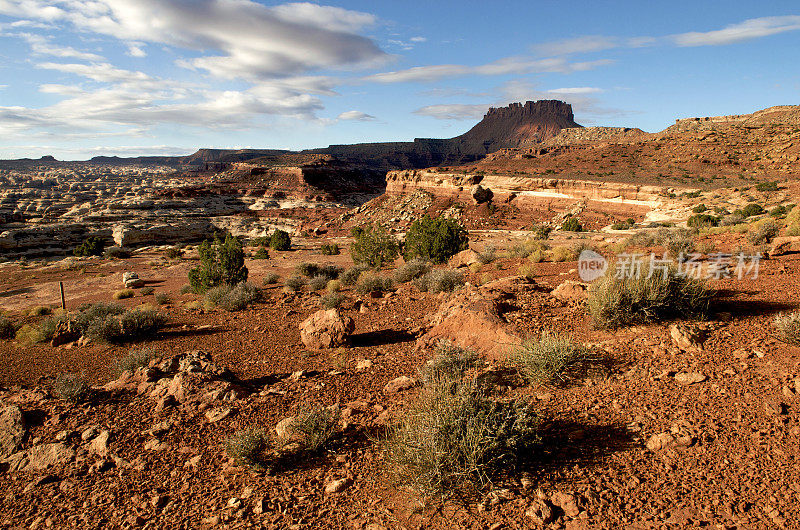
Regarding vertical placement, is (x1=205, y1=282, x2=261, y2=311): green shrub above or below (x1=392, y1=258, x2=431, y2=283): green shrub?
below

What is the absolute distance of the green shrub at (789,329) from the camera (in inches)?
191

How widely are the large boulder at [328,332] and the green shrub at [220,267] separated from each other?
32.1 feet

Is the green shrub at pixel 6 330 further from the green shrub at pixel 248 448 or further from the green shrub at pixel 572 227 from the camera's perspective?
the green shrub at pixel 572 227

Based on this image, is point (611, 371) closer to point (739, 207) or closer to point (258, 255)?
point (258, 255)

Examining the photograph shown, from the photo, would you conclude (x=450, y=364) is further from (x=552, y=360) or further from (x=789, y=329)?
(x=789, y=329)

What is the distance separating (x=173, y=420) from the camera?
4.99 metres

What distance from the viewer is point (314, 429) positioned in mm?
4195

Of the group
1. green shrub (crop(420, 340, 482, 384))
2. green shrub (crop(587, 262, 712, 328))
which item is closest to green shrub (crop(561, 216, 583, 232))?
green shrub (crop(587, 262, 712, 328))

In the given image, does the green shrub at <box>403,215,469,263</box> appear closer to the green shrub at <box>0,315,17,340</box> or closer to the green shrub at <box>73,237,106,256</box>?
the green shrub at <box>0,315,17,340</box>

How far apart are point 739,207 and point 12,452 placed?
36.7 metres

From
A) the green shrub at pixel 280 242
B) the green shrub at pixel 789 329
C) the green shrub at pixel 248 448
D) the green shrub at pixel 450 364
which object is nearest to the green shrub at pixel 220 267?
the green shrub at pixel 450 364

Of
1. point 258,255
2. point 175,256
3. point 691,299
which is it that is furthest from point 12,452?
point 175,256

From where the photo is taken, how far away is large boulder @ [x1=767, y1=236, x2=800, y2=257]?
9.45m

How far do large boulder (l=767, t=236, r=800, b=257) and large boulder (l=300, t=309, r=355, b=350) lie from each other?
9.83m
